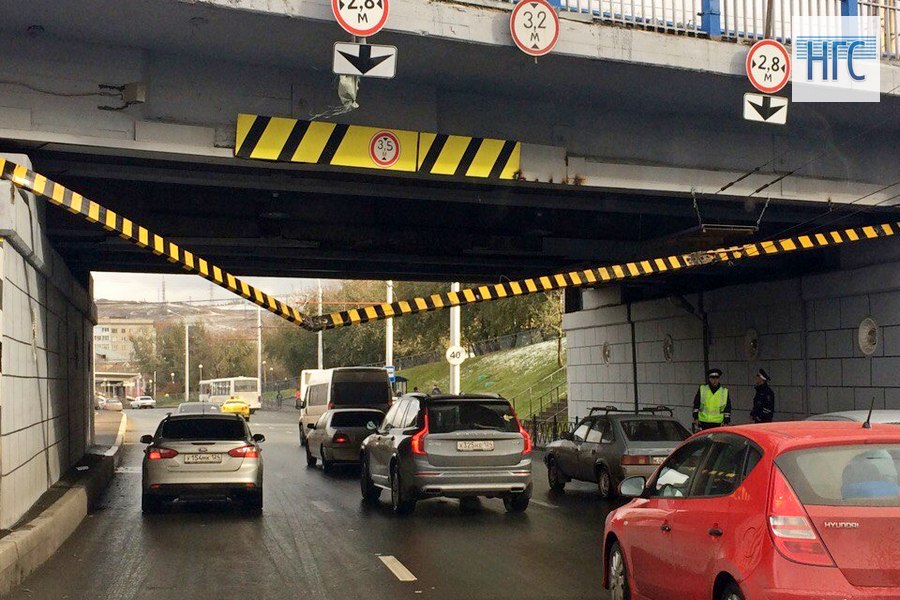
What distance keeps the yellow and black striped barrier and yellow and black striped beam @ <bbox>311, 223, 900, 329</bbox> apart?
4647mm

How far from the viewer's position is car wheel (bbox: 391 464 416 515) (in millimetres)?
15148

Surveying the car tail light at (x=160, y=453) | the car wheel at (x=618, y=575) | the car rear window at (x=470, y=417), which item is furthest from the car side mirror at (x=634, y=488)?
the car tail light at (x=160, y=453)

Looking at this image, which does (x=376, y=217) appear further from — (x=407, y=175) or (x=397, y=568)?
(x=397, y=568)

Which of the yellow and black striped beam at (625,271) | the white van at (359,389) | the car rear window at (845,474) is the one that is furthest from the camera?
the white van at (359,389)

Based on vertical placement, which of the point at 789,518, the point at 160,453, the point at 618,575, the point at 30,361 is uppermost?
the point at 30,361

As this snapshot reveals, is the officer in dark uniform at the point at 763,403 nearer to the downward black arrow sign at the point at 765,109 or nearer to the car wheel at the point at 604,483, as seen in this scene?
the car wheel at the point at 604,483

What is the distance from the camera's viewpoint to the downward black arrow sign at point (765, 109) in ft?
47.0

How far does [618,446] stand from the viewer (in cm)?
1661

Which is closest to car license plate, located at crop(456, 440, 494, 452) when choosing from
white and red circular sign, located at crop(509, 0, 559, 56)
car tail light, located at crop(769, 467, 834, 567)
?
white and red circular sign, located at crop(509, 0, 559, 56)

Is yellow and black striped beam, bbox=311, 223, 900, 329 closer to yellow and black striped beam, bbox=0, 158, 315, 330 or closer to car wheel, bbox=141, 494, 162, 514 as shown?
yellow and black striped beam, bbox=0, 158, 315, 330

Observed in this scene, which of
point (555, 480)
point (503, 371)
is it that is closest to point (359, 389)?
point (555, 480)

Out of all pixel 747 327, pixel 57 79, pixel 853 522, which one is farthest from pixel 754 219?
pixel 853 522

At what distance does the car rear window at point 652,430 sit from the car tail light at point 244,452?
557 centimetres

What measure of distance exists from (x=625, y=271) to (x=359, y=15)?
879 centimetres
